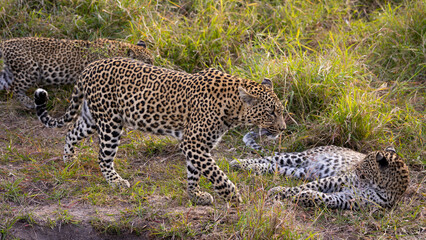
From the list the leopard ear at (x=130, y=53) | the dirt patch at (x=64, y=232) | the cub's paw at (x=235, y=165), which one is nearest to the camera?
the dirt patch at (x=64, y=232)

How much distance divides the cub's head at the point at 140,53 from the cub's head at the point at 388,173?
3979mm

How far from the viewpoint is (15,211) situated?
233 inches

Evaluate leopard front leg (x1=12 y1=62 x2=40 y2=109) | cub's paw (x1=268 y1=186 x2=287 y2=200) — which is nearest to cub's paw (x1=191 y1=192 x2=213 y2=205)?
cub's paw (x1=268 y1=186 x2=287 y2=200)

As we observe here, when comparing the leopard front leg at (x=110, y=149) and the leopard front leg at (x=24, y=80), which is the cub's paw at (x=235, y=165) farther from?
the leopard front leg at (x=24, y=80)

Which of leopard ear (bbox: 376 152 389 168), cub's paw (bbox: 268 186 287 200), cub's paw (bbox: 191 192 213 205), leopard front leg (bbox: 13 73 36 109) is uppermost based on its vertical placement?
leopard ear (bbox: 376 152 389 168)

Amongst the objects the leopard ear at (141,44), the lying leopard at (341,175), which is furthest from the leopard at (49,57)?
the lying leopard at (341,175)

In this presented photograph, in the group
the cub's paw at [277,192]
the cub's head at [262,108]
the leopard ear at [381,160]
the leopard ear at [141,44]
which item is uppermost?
the cub's head at [262,108]

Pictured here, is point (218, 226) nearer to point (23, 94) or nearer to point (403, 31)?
point (23, 94)

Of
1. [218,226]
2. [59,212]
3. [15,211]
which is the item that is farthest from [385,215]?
[15,211]

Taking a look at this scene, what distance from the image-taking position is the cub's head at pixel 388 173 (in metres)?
6.23

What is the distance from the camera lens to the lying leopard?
6277mm

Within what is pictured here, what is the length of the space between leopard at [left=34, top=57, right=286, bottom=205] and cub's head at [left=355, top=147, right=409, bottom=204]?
1243 mm

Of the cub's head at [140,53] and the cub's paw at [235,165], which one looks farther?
the cub's head at [140,53]

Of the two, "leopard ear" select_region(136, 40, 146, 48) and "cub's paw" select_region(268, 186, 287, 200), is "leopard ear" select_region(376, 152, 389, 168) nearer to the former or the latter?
"cub's paw" select_region(268, 186, 287, 200)
